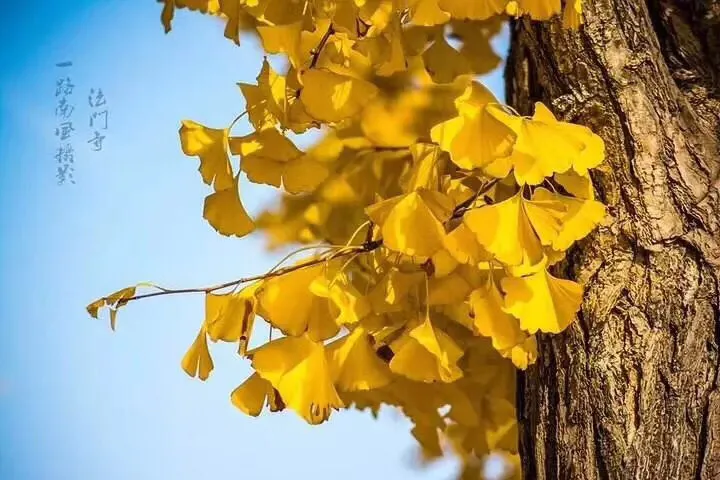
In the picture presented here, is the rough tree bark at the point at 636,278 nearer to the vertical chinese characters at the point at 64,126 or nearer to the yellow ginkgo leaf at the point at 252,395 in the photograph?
the yellow ginkgo leaf at the point at 252,395

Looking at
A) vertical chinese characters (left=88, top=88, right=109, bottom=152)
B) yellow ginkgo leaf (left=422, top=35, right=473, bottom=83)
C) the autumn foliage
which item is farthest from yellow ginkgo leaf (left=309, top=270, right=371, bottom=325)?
vertical chinese characters (left=88, top=88, right=109, bottom=152)

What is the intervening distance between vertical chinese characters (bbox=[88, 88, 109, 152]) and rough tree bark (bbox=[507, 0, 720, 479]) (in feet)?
1.38

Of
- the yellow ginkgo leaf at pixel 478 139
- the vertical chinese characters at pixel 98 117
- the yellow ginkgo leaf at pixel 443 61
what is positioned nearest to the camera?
the yellow ginkgo leaf at pixel 478 139

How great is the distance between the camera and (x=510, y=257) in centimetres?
38

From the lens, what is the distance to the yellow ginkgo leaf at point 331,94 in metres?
0.41

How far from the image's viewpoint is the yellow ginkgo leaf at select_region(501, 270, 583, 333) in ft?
1.31

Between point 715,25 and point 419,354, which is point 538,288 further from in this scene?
point 715,25

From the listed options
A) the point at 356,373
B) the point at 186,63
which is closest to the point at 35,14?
the point at 186,63

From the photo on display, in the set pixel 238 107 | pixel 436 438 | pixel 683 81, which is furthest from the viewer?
pixel 238 107

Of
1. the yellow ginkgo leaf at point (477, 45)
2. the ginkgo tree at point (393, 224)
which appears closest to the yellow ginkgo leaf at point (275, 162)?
the ginkgo tree at point (393, 224)

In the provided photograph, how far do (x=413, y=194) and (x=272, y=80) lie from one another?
3.6 inches

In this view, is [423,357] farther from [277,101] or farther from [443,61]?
[443,61]

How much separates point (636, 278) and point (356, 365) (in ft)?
0.51

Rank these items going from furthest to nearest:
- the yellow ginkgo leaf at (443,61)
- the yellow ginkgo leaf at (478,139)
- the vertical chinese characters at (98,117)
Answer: the vertical chinese characters at (98,117) → the yellow ginkgo leaf at (443,61) → the yellow ginkgo leaf at (478,139)
